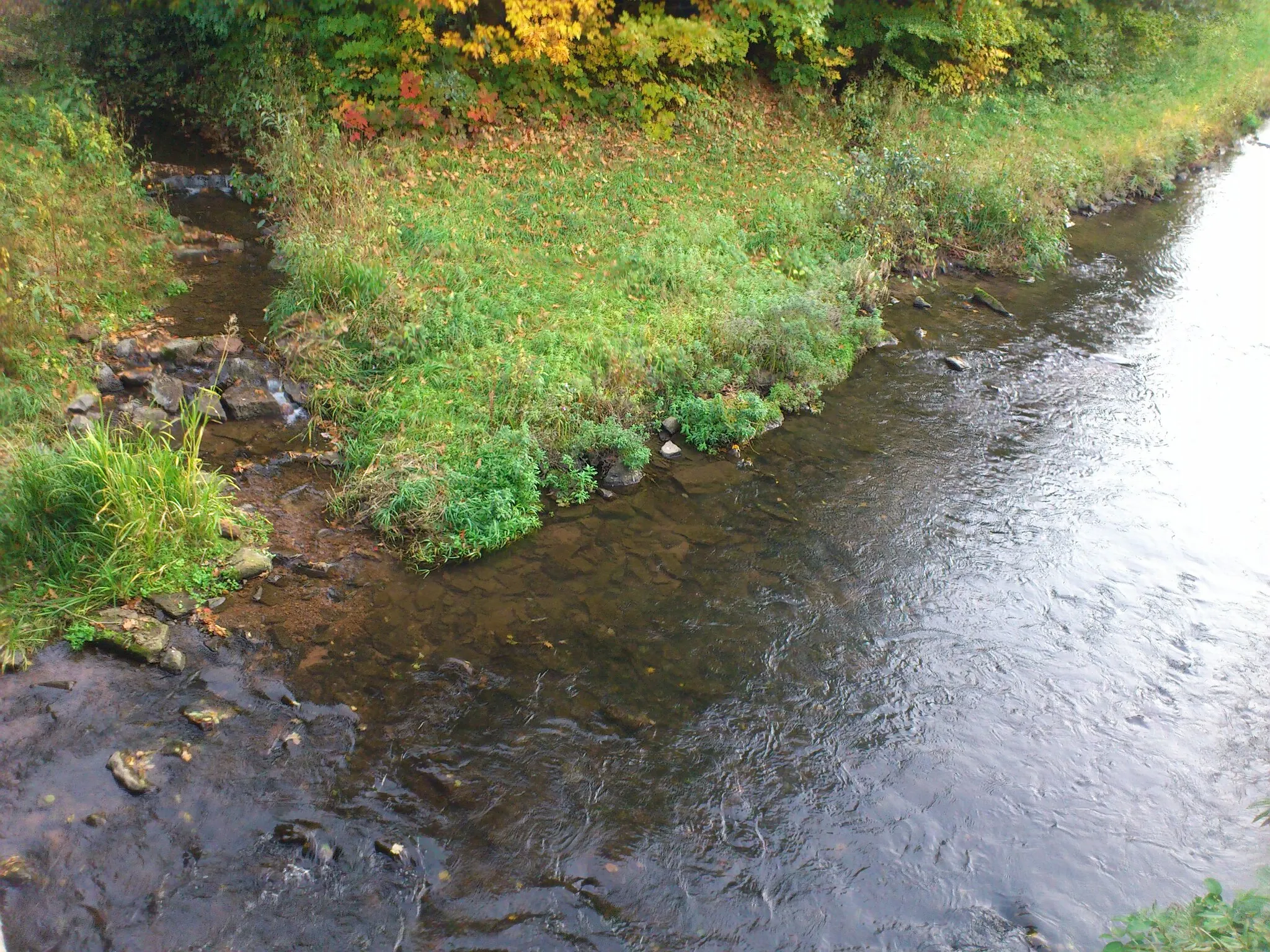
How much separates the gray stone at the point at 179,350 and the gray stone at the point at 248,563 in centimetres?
277

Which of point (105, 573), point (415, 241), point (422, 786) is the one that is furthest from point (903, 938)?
point (415, 241)

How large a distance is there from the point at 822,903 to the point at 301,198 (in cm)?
998

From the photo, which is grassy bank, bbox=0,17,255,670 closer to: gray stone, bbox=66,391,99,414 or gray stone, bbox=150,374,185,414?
gray stone, bbox=66,391,99,414

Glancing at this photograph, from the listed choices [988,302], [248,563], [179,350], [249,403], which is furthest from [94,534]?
[988,302]

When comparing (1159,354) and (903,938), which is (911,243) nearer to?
(1159,354)

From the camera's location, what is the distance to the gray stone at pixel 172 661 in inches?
214

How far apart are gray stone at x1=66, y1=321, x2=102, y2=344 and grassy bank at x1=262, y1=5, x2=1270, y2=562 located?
164 cm

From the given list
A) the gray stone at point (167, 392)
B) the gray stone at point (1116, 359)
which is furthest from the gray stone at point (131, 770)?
the gray stone at point (1116, 359)

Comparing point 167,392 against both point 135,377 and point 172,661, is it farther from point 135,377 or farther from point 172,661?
point 172,661

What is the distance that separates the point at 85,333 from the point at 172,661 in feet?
14.0

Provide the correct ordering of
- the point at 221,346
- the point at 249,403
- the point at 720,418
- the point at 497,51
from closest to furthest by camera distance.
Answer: the point at 249,403 → the point at 221,346 → the point at 720,418 → the point at 497,51

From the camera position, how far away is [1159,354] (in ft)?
37.0

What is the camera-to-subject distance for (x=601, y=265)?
1071cm

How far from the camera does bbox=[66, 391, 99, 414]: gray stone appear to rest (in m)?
7.10
